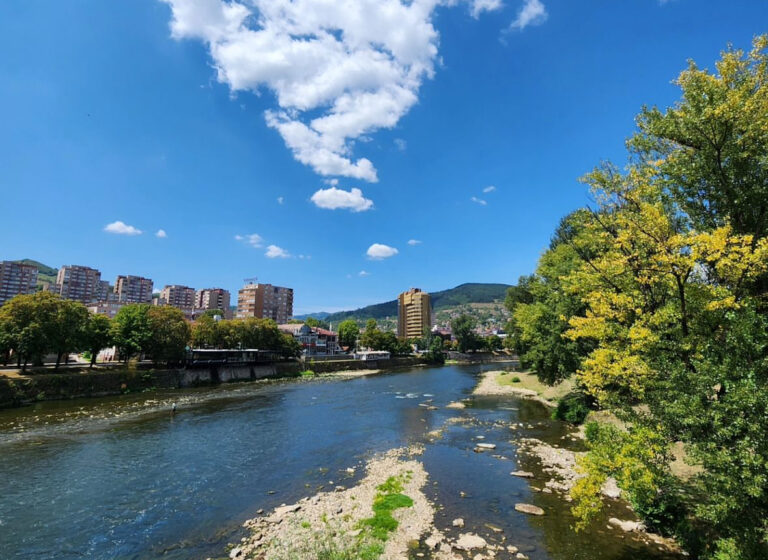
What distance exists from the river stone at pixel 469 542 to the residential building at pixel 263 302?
168m

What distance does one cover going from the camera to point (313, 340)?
122m

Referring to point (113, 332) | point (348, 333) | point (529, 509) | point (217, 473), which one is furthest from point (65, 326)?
point (348, 333)

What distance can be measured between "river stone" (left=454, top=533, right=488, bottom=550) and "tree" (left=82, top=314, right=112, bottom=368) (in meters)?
61.5

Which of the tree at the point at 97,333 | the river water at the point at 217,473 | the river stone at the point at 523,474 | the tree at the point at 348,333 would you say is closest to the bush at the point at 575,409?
the river water at the point at 217,473

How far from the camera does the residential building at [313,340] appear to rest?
119938 millimetres

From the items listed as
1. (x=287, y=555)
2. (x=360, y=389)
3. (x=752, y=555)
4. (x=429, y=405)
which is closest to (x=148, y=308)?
(x=360, y=389)

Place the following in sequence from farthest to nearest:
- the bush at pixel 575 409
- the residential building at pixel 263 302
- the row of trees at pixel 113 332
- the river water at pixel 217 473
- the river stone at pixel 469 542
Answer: the residential building at pixel 263 302 → the row of trees at pixel 113 332 → the bush at pixel 575 409 → the river water at pixel 217 473 → the river stone at pixel 469 542

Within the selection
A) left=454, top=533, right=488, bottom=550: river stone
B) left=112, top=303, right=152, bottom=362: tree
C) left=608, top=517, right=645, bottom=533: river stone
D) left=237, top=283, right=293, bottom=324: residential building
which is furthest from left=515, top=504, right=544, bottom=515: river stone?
left=237, top=283, right=293, bottom=324: residential building

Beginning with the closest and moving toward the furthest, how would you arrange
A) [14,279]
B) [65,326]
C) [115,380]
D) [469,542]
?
[469,542] → [65,326] → [115,380] → [14,279]

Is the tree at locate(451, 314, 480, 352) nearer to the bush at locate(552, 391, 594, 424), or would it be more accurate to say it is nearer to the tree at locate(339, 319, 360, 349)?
the tree at locate(339, 319, 360, 349)

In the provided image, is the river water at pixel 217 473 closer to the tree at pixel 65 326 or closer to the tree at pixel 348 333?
the tree at pixel 65 326

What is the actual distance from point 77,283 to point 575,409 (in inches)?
9356

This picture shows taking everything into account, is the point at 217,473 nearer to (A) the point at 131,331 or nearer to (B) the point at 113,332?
(B) the point at 113,332

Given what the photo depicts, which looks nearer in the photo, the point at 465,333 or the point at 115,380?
the point at 115,380
